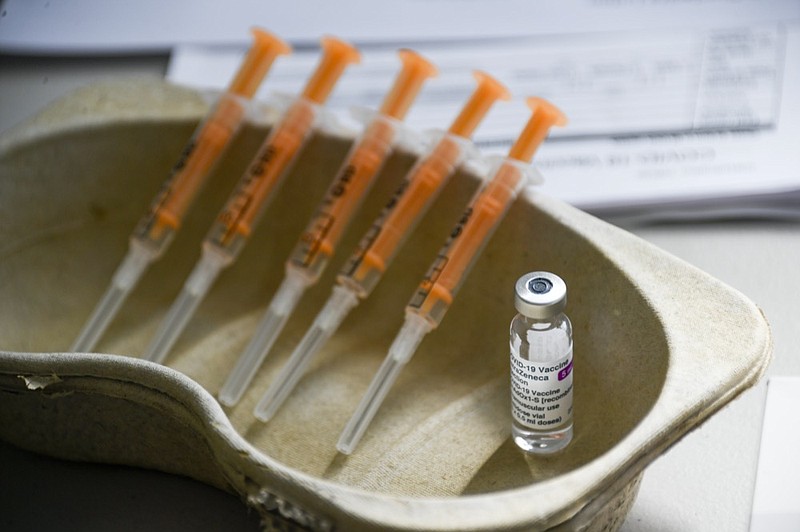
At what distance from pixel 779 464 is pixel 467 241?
19 centimetres

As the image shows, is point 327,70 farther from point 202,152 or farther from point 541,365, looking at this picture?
point 541,365

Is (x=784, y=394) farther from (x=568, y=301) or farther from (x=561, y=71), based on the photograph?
(x=561, y=71)

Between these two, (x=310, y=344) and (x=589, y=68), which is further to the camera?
(x=589, y=68)

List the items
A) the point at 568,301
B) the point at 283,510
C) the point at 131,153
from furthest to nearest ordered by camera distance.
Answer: the point at 131,153 < the point at 568,301 < the point at 283,510

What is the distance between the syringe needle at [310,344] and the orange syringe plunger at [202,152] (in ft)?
0.36

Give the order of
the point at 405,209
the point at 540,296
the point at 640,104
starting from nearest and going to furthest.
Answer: the point at 540,296 < the point at 405,209 < the point at 640,104

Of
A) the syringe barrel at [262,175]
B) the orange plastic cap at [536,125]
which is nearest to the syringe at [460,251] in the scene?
the orange plastic cap at [536,125]

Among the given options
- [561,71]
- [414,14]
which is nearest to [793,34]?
[561,71]

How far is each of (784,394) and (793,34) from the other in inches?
13.0

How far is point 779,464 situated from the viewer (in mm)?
494

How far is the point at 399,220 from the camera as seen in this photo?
52cm

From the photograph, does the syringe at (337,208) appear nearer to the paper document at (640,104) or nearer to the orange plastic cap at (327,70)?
the orange plastic cap at (327,70)

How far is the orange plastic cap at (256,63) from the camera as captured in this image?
572 mm

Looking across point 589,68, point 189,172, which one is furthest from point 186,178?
point 589,68
